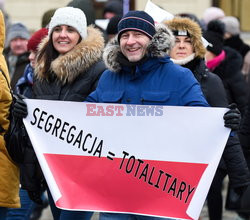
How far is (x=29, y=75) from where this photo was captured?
6.84 metres

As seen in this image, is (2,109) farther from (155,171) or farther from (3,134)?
(155,171)

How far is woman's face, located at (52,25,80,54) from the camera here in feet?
20.2

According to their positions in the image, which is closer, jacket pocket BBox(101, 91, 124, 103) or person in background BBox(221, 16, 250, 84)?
jacket pocket BBox(101, 91, 124, 103)

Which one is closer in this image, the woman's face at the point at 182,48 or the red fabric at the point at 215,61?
the woman's face at the point at 182,48

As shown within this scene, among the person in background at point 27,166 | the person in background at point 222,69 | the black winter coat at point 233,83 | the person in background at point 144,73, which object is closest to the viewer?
the person in background at point 144,73

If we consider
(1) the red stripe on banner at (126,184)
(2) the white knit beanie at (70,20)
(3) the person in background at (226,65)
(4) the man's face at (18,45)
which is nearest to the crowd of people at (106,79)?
(2) the white knit beanie at (70,20)

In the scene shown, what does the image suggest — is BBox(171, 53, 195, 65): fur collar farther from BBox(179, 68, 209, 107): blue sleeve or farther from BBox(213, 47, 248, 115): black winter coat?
BBox(213, 47, 248, 115): black winter coat

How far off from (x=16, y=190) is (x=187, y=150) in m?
1.22

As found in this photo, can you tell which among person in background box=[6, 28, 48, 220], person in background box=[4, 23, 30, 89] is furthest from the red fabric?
person in background box=[4, 23, 30, 89]

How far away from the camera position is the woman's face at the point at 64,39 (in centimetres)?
617

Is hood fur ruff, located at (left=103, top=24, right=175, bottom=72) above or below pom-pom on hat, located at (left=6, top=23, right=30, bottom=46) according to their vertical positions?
above

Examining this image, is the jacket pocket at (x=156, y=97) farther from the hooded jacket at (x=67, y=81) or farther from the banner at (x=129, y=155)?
the hooded jacket at (x=67, y=81)

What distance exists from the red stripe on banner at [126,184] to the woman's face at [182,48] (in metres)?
1.40

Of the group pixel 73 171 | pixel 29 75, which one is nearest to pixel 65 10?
pixel 29 75
